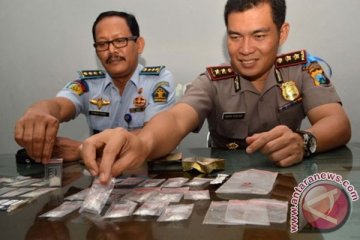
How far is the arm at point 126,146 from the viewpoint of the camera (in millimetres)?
699

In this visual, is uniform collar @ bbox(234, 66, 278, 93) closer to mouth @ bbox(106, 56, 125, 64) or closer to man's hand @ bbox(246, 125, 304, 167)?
man's hand @ bbox(246, 125, 304, 167)

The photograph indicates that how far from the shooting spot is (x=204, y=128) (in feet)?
7.63

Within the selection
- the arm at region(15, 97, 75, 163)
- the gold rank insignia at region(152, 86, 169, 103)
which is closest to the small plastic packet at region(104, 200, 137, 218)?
the arm at region(15, 97, 75, 163)

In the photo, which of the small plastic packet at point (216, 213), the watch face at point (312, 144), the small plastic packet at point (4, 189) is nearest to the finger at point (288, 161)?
the watch face at point (312, 144)

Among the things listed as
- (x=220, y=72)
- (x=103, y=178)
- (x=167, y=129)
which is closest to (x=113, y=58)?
(x=220, y=72)

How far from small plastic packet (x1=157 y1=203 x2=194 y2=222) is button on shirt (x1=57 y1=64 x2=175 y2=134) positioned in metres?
1.08

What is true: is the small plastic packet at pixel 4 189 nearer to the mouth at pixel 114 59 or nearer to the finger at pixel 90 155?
the finger at pixel 90 155

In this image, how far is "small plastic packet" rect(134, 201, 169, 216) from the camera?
2.07 feet

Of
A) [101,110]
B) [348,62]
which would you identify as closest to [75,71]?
[101,110]

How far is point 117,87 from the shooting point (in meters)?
1.83

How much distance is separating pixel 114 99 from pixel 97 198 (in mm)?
1185

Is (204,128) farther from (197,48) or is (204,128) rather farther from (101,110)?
(101,110)

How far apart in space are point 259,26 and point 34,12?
1.63m

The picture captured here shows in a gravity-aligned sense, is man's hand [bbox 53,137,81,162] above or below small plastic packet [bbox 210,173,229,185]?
below
